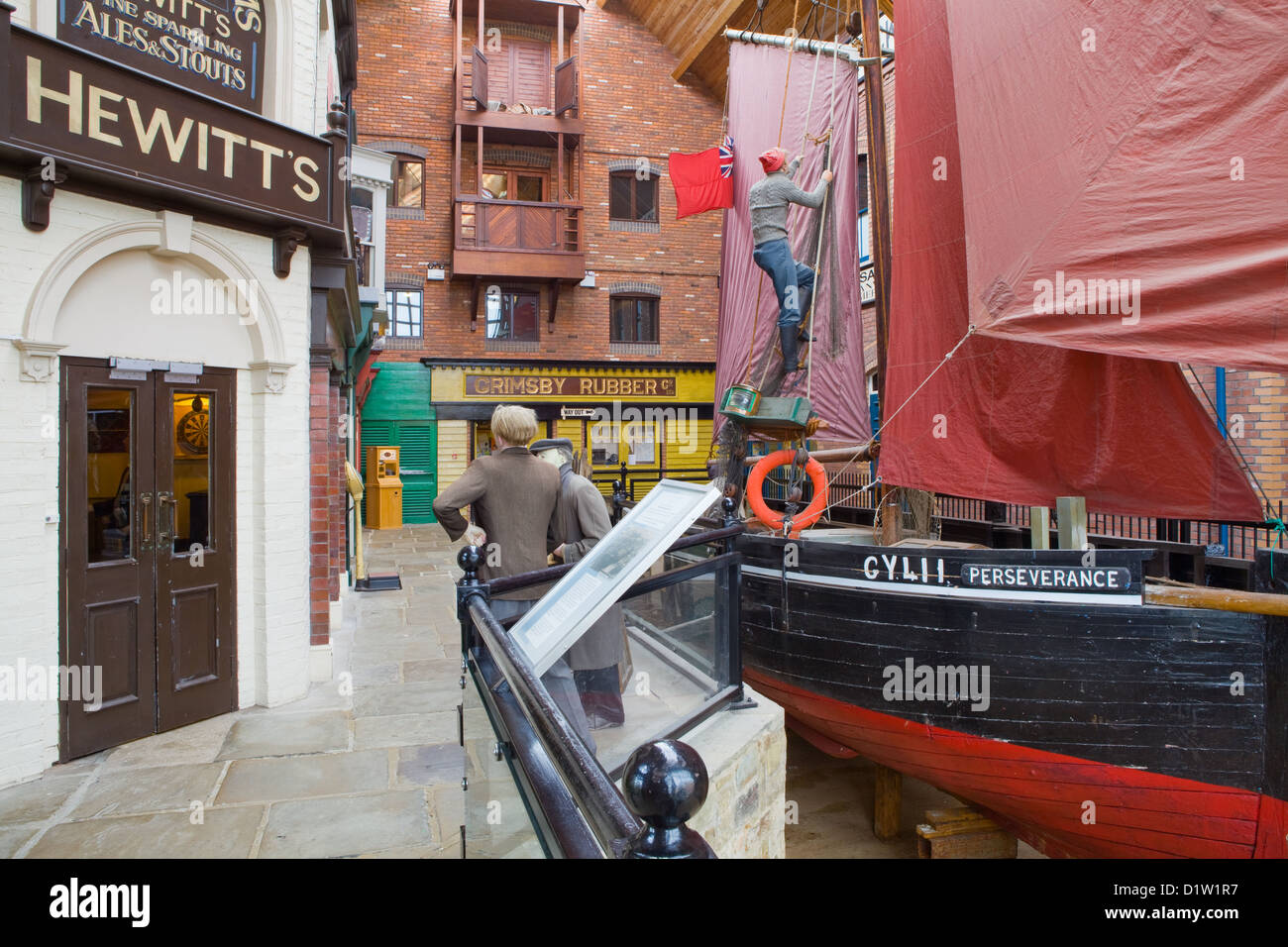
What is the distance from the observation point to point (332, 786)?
14.1ft

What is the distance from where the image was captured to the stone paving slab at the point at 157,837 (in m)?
3.53

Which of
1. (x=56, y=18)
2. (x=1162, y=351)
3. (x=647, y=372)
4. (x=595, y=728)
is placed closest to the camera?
(x=595, y=728)

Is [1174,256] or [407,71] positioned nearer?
[1174,256]

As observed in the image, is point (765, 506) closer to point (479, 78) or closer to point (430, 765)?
point (430, 765)

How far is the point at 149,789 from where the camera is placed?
13.7 feet

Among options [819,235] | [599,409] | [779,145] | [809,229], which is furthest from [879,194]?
[599,409]

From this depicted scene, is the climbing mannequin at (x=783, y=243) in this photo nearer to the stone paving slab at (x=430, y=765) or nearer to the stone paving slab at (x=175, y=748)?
the stone paving slab at (x=430, y=765)

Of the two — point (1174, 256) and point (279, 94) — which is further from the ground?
point (279, 94)

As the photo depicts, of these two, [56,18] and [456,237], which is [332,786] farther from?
[456,237]

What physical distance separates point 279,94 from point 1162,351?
5962 mm

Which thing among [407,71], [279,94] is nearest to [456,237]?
[407,71]

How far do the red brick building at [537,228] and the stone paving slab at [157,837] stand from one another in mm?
14167

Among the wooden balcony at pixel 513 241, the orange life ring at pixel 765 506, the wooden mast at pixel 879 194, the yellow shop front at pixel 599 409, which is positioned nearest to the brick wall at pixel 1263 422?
the wooden mast at pixel 879 194
